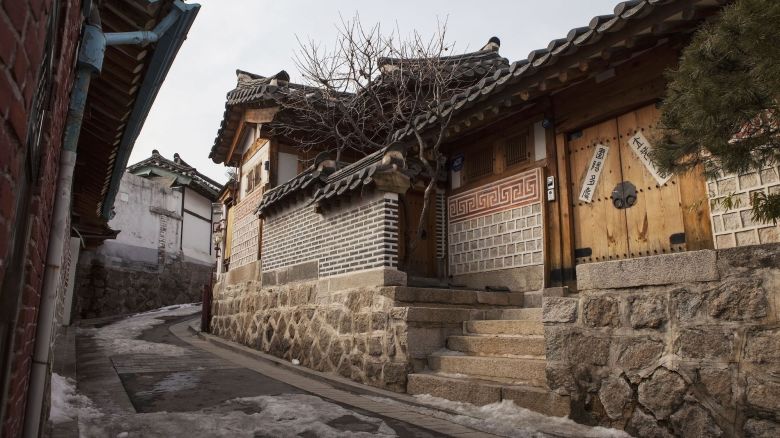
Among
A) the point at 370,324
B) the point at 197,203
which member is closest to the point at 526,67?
the point at 370,324

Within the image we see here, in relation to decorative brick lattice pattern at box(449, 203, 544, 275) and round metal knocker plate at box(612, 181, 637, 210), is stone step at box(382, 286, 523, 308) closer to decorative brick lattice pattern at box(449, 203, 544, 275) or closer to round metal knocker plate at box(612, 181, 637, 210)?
decorative brick lattice pattern at box(449, 203, 544, 275)

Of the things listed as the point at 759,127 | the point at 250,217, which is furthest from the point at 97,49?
the point at 250,217

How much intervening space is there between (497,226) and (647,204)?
2514 mm

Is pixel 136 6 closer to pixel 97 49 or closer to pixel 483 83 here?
pixel 97 49

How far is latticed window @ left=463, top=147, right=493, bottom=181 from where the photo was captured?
9.27m

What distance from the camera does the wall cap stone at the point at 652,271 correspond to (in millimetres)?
4371

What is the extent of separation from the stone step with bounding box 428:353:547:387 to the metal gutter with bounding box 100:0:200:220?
14.6ft

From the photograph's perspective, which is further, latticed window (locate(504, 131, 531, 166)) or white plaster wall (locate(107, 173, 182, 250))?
white plaster wall (locate(107, 173, 182, 250))

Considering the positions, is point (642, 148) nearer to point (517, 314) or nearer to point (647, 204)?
point (647, 204)

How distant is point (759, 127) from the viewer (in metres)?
3.37

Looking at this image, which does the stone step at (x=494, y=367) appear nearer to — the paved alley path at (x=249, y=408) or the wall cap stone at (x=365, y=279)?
the paved alley path at (x=249, y=408)

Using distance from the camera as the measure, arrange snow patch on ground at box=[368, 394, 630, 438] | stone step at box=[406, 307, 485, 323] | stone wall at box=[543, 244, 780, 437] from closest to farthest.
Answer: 1. stone wall at box=[543, 244, 780, 437]
2. snow patch on ground at box=[368, 394, 630, 438]
3. stone step at box=[406, 307, 485, 323]

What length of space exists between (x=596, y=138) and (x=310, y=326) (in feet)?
17.7

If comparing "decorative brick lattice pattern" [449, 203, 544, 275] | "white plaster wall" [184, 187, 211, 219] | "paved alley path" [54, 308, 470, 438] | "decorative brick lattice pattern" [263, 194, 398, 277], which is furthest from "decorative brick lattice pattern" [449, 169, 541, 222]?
"white plaster wall" [184, 187, 211, 219]
